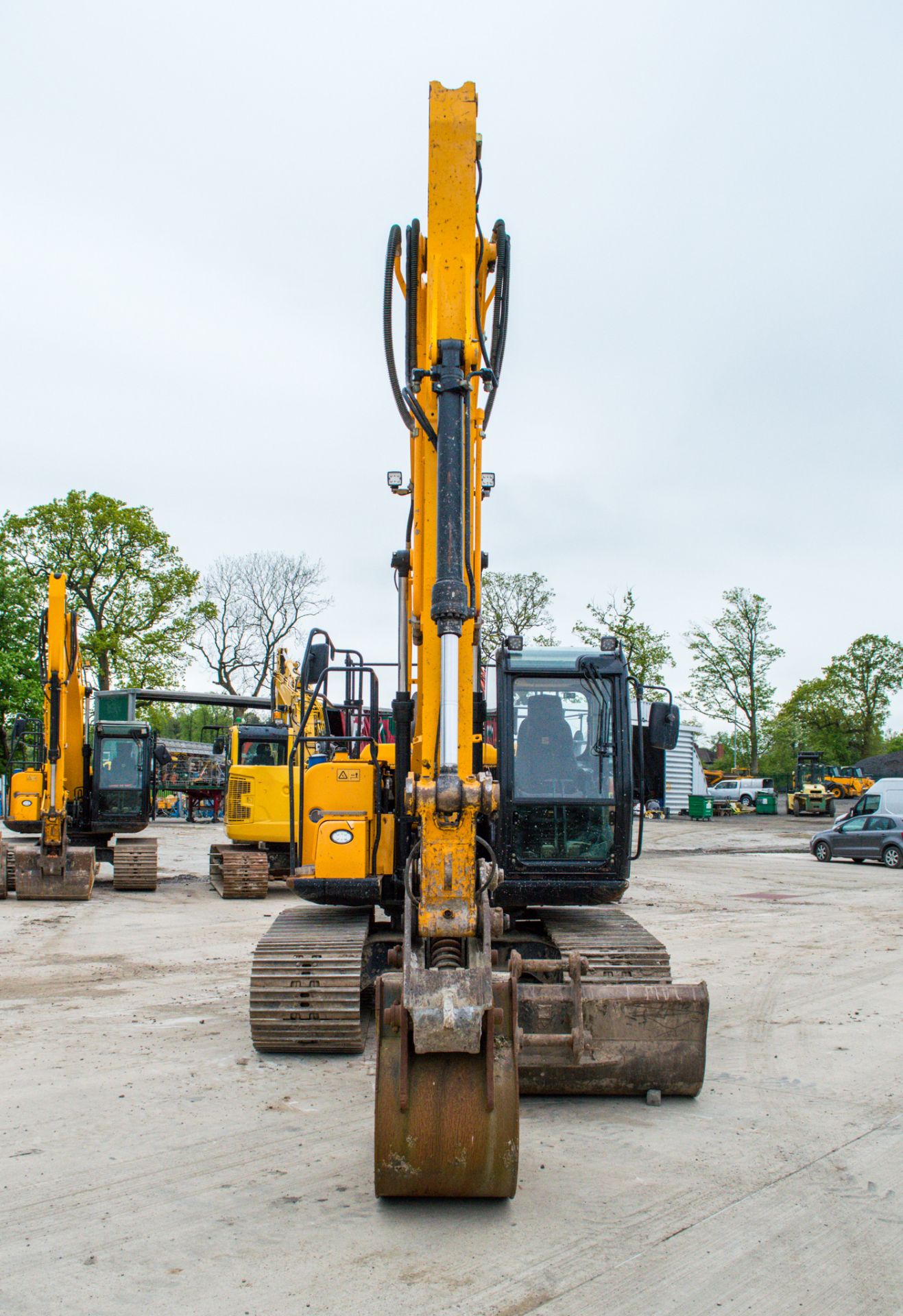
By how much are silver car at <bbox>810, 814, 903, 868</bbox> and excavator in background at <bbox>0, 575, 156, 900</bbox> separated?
16.4m

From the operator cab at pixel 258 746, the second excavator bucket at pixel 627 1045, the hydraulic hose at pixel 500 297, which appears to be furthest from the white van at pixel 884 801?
the hydraulic hose at pixel 500 297

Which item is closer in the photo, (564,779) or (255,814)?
(564,779)

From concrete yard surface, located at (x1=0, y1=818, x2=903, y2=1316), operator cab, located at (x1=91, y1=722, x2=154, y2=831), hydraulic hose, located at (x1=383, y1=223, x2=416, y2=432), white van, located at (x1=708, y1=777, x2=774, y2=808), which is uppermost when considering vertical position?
hydraulic hose, located at (x1=383, y1=223, x2=416, y2=432)

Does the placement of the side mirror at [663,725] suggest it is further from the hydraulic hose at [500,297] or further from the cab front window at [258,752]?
the cab front window at [258,752]

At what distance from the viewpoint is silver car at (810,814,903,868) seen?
25.2 metres

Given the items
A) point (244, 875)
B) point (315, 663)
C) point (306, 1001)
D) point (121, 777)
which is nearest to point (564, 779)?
point (315, 663)

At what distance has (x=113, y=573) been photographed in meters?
42.6

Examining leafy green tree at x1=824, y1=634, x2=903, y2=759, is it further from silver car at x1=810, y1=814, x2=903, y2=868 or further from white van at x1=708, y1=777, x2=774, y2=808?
silver car at x1=810, y1=814, x2=903, y2=868

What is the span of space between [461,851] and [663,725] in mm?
2786

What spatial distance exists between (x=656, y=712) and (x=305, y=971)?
2865 millimetres

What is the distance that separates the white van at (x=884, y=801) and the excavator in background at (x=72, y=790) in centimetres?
1777

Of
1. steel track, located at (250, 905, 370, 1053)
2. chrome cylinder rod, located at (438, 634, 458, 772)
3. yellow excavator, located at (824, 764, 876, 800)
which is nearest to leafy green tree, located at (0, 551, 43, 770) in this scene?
steel track, located at (250, 905, 370, 1053)

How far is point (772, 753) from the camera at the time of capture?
280ft

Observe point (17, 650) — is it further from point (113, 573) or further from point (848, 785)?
point (848, 785)
